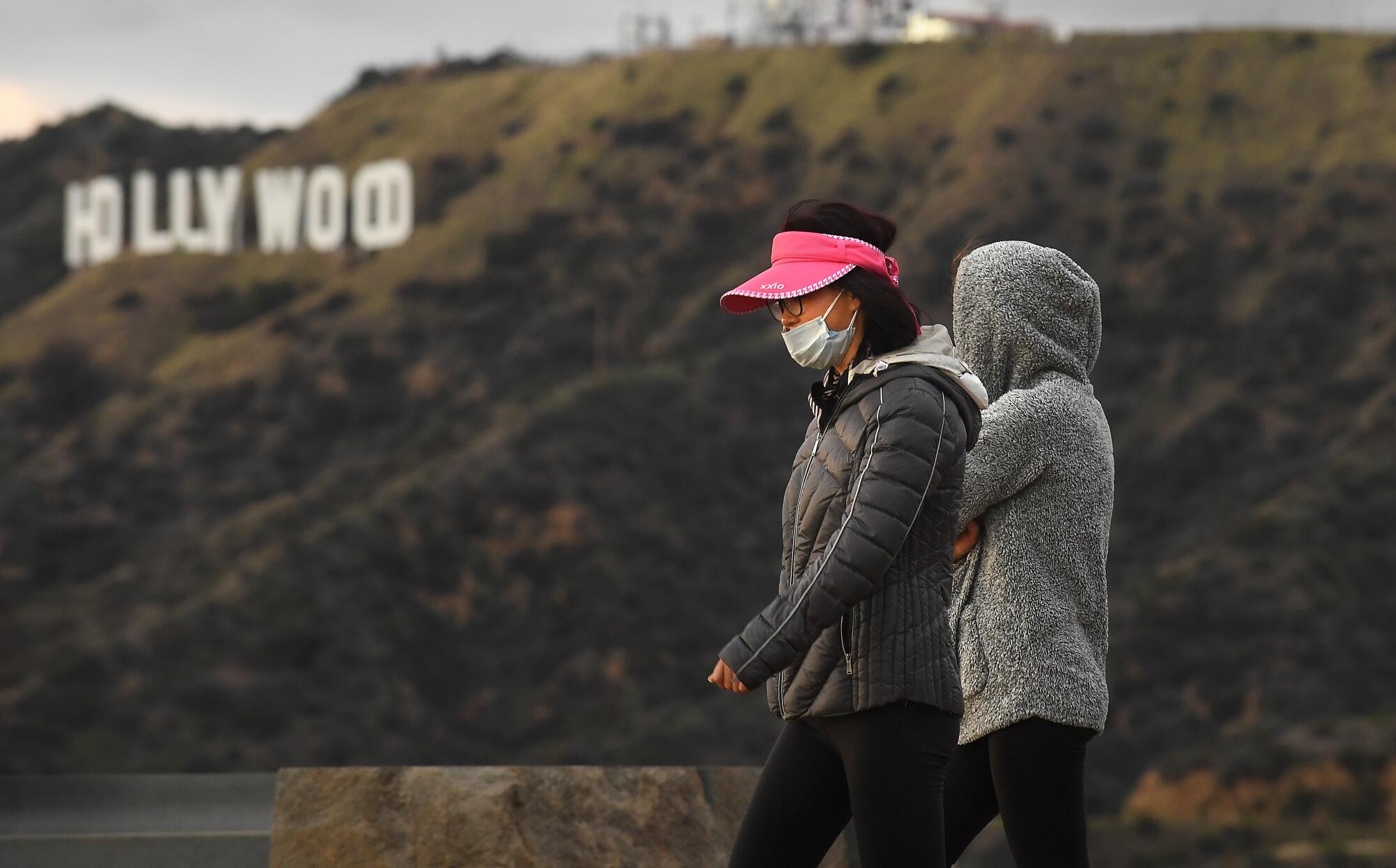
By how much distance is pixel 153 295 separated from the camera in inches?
1932

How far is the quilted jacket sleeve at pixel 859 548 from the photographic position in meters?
2.98

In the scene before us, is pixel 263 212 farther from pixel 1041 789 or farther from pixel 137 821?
pixel 1041 789

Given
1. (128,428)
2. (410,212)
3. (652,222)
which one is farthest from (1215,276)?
(128,428)

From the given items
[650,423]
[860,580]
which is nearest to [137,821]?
[860,580]

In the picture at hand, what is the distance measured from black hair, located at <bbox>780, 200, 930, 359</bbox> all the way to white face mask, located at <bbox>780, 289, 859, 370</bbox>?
3 centimetres

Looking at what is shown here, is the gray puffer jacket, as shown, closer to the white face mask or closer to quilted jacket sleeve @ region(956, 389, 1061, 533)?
the white face mask

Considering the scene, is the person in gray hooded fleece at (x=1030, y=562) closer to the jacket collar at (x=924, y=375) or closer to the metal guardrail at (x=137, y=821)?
the jacket collar at (x=924, y=375)

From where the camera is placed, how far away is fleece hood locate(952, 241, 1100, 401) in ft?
11.7

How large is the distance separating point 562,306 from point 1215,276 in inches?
596

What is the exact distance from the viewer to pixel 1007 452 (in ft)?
11.2

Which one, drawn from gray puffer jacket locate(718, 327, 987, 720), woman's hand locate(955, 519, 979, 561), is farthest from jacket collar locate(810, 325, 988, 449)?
woman's hand locate(955, 519, 979, 561)

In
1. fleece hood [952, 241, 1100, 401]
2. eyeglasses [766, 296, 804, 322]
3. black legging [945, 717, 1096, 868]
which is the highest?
eyeglasses [766, 296, 804, 322]

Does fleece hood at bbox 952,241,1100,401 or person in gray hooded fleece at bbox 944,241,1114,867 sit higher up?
fleece hood at bbox 952,241,1100,401

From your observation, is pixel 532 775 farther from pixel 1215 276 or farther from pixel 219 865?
pixel 1215 276
